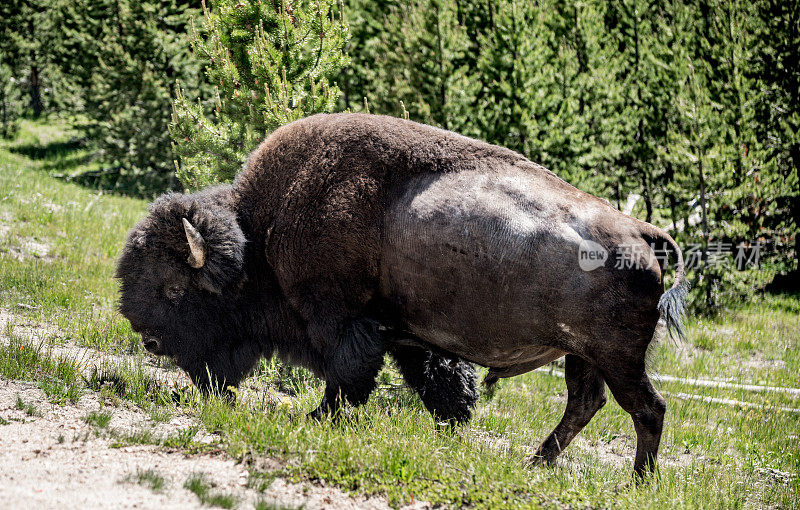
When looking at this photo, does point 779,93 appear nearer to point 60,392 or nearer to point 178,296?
point 178,296

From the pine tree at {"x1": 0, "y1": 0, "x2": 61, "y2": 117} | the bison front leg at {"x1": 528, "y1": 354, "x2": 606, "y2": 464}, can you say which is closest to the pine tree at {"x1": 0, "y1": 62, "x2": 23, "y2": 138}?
the pine tree at {"x1": 0, "y1": 0, "x2": 61, "y2": 117}

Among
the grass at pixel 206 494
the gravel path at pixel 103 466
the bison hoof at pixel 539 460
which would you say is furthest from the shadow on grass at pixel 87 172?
the grass at pixel 206 494

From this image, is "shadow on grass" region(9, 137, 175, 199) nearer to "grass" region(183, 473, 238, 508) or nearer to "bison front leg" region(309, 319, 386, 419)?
"bison front leg" region(309, 319, 386, 419)

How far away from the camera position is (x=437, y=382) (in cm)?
Answer: 624

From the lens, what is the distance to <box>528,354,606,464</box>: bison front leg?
5.91 meters

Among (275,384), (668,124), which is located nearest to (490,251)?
(275,384)

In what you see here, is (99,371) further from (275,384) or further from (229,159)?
(229,159)

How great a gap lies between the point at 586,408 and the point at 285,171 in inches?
126

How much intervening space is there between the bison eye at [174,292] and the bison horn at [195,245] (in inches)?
14.9

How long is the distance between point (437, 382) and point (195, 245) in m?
2.36

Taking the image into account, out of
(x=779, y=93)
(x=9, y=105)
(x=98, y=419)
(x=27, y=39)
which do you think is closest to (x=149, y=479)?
(x=98, y=419)

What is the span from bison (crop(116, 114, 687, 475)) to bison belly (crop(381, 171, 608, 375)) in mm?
11

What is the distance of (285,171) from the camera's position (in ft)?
19.7

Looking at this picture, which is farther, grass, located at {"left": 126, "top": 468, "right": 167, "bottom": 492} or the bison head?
the bison head
